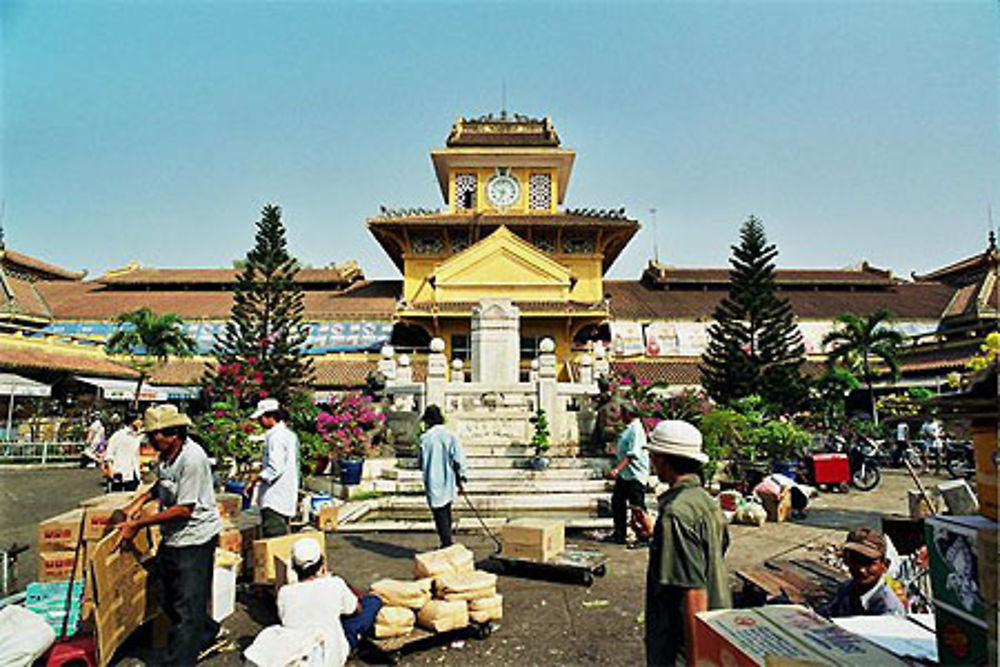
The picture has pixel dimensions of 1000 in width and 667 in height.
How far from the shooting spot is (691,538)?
2.29 meters

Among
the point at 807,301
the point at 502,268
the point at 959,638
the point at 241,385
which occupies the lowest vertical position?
the point at 959,638

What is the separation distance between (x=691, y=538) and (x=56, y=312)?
3095 cm

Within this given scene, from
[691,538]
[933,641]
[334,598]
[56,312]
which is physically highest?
[56,312]

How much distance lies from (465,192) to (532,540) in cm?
2170

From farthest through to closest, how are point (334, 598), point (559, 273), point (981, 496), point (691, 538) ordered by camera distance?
1. point (559, 273)
2. point (334, 598)
3. point (691, 538)
4. point (981, 496)

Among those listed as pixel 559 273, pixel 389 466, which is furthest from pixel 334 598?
pixel 559 273

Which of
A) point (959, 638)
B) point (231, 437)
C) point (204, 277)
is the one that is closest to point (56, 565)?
point (959, 638)

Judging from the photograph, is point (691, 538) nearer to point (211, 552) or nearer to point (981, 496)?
point (981, 496)

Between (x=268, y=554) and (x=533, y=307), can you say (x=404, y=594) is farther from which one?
(x=533, y=307)

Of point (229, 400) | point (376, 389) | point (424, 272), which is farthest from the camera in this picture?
point (424, 272)

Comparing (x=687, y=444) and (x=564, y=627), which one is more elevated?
(x=687, y=444)

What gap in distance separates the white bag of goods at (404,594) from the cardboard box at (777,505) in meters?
5.52

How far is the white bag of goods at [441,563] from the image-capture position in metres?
4.02

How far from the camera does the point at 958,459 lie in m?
13.7
